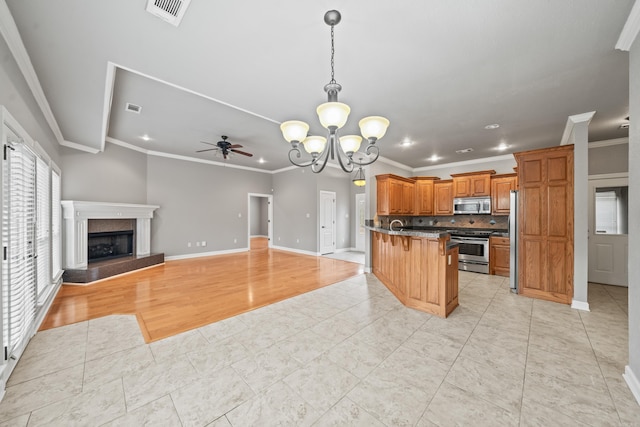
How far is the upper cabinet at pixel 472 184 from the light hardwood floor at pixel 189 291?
123 inches

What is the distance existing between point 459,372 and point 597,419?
78 centimetres

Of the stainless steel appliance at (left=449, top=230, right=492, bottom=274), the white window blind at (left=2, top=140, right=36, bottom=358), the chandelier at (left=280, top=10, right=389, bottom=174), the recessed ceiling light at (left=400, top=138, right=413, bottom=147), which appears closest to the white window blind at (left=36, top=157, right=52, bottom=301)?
the white window blind at (left=2, top=140, right=36, bottom=358)

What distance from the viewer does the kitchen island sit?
10.3 ft

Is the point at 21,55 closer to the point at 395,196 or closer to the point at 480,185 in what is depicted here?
the point at 395,196

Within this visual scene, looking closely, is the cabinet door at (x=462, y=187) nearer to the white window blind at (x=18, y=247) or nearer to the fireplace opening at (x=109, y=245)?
the white window blind at (x=18, y=247)

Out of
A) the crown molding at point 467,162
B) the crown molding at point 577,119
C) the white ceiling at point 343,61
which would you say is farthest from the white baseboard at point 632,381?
the crown molding at point 467,162

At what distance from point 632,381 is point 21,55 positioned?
569 cm

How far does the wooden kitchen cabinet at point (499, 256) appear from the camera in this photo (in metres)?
5.18

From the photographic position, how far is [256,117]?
395cm

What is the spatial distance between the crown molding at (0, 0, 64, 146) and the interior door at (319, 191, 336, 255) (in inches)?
235

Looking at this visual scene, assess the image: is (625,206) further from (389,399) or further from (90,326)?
(90,326)

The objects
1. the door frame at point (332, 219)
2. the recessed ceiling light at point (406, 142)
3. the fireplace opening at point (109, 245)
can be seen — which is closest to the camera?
the recessed ceiling light at point (406, 142)

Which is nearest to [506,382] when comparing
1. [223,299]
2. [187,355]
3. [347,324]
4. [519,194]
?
[347,324]

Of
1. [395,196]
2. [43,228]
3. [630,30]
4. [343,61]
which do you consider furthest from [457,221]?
[43,228]
